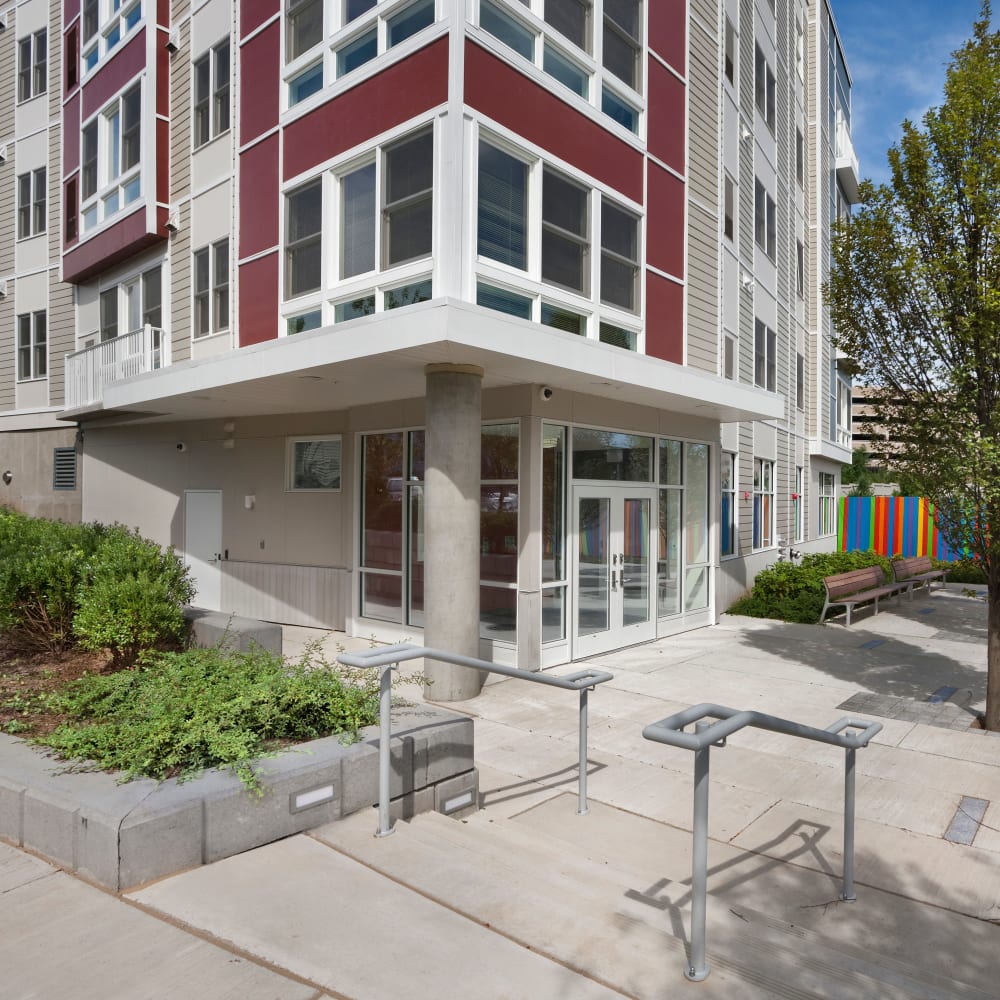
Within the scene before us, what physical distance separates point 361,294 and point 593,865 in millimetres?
6795

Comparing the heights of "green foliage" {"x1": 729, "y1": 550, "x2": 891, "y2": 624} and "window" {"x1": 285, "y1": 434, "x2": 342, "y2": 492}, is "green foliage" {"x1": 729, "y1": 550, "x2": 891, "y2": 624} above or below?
below

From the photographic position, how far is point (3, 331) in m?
18.7

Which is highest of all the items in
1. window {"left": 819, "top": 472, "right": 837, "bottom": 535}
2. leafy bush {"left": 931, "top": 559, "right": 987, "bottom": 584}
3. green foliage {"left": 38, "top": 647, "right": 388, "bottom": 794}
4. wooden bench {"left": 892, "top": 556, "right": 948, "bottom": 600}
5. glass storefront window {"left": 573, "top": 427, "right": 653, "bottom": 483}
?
glass storefront window {"left": 573, "top": 427, "right": 653, "bottom": 483}

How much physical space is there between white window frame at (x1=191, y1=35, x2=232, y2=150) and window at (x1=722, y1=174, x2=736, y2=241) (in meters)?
8.90

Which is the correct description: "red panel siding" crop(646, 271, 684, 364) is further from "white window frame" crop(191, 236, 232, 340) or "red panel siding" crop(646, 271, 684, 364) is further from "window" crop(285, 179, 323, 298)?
→ "white window frame" crop(191, 236, 232, 340)

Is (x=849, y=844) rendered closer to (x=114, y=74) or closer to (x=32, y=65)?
(x=114, y=74)

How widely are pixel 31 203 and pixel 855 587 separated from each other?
1987cm

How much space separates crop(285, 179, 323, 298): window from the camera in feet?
32.4

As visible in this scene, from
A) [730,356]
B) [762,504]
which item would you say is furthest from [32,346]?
[762,504]

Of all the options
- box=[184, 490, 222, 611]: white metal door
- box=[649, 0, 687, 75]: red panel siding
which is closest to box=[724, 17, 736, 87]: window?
box=[649, 0, 687, 75]: red panel siding

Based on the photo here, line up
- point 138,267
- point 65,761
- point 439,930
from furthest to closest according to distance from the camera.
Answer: point 138,267, point 65,761, point 439,930

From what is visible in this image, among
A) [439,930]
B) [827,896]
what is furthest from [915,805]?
[439,930]

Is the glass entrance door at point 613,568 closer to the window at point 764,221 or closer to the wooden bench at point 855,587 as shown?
the wooden bench at point 855,587

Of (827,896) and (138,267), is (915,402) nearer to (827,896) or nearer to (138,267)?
(827,896)
